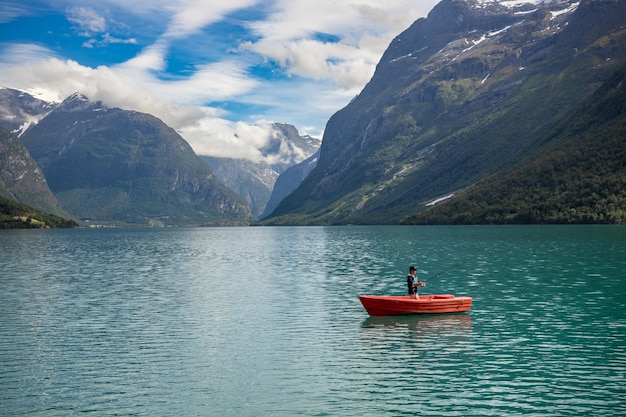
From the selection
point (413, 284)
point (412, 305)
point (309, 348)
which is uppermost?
point (413, 284)

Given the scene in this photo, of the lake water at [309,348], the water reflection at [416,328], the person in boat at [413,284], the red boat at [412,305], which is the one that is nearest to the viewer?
the lake water at [309,348]

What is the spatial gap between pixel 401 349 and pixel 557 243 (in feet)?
383

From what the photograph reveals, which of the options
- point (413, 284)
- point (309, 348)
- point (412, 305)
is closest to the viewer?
point (309, 348)

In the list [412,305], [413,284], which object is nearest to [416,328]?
[412,305]

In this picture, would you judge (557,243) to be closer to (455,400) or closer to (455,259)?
(455,259)

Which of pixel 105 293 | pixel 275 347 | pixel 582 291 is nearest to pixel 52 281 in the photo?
pixel 105 293

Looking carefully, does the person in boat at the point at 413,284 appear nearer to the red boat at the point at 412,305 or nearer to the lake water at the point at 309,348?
the red boat at the point at 412,305

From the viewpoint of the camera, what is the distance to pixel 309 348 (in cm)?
4603

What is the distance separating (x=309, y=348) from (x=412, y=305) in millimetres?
14752

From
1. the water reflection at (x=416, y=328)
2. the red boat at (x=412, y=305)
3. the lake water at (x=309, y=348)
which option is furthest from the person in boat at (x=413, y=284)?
the lake water at (x=309, y=348)

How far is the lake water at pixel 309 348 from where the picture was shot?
108ft

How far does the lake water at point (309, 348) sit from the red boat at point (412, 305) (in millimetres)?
819

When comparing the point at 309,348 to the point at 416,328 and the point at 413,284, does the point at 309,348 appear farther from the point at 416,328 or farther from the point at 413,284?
the point at 413,284

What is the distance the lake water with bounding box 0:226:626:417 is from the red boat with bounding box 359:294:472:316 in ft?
2.69
